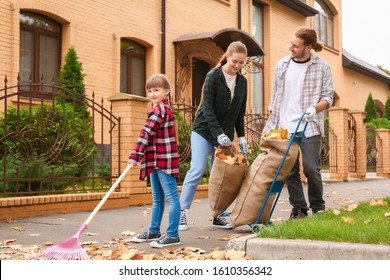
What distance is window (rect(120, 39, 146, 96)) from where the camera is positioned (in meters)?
13.2

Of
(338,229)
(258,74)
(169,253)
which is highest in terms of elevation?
(258,74)

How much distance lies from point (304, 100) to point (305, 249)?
2.08 metres

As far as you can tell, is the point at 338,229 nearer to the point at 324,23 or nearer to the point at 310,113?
the point at 310,113

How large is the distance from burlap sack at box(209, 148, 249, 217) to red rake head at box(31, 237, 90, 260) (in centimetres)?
170

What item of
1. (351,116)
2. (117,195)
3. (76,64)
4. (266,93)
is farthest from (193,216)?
(266,93)

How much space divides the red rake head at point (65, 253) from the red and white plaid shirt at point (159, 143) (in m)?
0.99

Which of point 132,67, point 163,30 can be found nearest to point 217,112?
point 132,67

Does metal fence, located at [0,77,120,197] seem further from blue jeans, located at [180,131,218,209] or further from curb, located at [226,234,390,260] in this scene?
curb, located at [226,234,390,260]

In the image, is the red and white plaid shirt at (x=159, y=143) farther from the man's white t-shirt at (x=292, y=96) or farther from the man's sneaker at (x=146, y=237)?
the man's white t-shirt at (x=292, y=96)

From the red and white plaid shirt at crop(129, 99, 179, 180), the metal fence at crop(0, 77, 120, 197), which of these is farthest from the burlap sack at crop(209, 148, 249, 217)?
the metal fence at crop(0, 77, 120, 197)

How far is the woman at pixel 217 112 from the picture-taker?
205 inches

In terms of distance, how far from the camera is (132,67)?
13.5 metres

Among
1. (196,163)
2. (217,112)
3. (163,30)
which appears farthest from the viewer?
(163,30)

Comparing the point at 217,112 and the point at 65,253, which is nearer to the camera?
the point at 65,253
